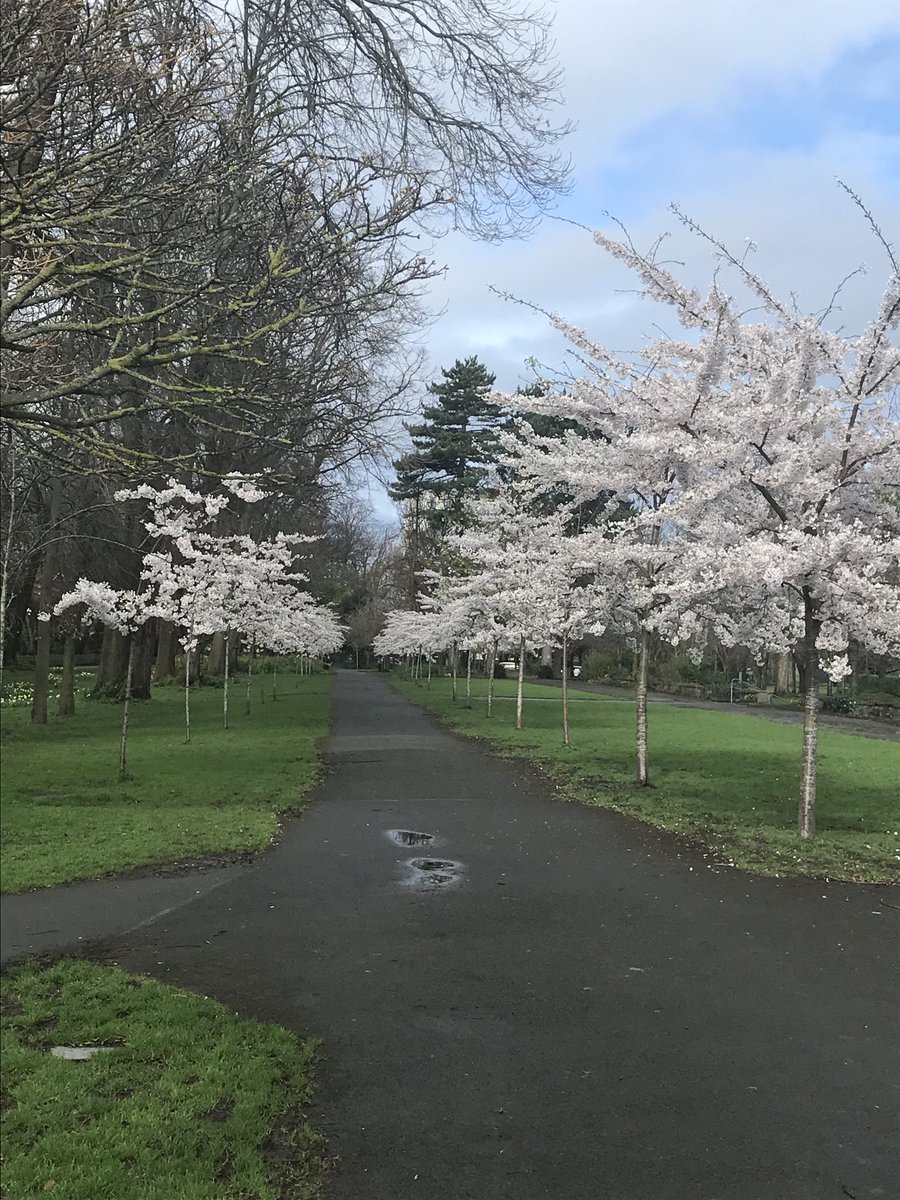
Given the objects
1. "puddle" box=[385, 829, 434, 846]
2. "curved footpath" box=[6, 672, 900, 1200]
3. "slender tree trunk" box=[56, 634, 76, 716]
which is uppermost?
"slender tree trunk" box=[56, 634, 76, 716]

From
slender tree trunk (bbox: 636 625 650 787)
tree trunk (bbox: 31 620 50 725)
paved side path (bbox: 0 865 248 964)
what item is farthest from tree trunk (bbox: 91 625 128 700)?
paved side path (bbox: 0 865 248 964)

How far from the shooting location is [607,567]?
37.8ft

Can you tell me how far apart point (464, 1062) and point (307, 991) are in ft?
3.58

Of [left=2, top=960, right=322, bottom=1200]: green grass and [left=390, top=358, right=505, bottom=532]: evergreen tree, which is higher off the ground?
[left=390, top=358, right=505, bottom=532]: evergreen tree

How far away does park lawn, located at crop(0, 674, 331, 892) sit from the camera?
370cm

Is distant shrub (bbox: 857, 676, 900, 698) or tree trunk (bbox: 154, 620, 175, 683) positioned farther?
tree trunk (bbox: 154, 620, 175, 683)

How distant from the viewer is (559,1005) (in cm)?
461

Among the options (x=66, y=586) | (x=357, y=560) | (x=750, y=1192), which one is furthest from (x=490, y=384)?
(x=750, y=1192)

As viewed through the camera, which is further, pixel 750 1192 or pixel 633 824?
pixel 633 824

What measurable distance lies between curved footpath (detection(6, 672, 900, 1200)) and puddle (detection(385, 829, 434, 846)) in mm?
87

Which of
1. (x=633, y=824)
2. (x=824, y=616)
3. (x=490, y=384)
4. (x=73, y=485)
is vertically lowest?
(x=633, y=824)

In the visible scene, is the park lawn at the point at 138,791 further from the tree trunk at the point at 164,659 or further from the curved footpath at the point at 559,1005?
the tree trunk at the point at 164,659

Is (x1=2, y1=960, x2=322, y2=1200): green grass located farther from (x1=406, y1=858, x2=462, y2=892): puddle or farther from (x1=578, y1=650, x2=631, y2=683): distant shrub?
(x1=578, y1=650, x2=631, y2=683): distant shrub

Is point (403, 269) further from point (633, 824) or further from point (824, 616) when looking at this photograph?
point (633, 824)
